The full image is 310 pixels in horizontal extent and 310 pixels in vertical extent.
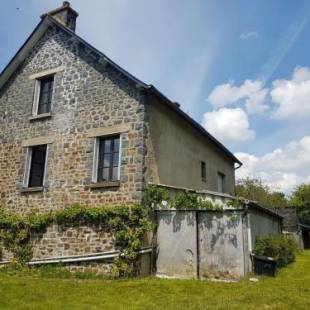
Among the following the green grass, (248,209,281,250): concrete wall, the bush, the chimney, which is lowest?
the green grass

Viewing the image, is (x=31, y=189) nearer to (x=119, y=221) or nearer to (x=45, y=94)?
(x=45, y=94)

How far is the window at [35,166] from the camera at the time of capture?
13320 millimetres

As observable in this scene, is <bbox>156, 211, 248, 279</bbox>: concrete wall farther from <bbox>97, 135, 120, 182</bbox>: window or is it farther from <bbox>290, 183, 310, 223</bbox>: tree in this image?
<bbox>290, 183, 310, 223</bbox>: tree

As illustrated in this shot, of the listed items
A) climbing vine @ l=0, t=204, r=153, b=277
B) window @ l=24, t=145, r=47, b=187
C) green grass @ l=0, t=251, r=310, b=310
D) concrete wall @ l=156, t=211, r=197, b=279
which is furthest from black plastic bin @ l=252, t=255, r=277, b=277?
window @ l=24, t=145, r=47, b=187

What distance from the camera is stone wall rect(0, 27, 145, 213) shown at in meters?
11.3

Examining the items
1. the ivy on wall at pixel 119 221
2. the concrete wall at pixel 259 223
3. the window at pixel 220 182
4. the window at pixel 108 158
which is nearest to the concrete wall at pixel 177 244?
the ivy on wall at pixel 119 221

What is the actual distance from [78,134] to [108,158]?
1.61 m

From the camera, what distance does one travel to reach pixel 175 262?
1036cm

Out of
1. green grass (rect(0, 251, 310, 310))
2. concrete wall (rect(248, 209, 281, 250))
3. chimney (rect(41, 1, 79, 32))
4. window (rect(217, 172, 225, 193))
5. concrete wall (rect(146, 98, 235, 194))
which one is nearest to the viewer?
green grass (rect(0, 251, 310, 310))

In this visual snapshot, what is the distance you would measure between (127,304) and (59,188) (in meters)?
6.23

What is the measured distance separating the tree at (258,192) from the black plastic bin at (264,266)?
95.9 feet

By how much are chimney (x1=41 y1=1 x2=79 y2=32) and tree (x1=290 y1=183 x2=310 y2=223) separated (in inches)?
1313

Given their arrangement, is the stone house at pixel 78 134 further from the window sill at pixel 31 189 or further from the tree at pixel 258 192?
the tree at pixel 258 192

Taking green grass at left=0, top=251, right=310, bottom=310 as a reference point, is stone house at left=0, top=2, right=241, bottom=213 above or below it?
above
